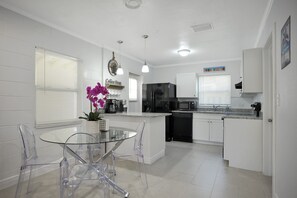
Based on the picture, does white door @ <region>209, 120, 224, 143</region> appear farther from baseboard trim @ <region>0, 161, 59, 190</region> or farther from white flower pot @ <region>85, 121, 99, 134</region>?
baseboard trim @ <region>0, 161, 59, 190</region>

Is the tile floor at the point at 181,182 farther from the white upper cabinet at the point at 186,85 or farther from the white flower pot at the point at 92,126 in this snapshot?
the white upper cabinet at the point at 186,85

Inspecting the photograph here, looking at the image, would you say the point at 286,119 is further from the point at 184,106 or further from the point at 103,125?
the point at 184,106

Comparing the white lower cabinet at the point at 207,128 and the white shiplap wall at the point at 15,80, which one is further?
the white lower cabinet at the point at 207,128

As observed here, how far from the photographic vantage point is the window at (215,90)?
5130 mm

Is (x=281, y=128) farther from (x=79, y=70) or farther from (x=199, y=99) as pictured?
(x=199, y=99)

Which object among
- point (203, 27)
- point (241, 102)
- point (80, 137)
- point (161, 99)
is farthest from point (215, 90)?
point (80, 137)

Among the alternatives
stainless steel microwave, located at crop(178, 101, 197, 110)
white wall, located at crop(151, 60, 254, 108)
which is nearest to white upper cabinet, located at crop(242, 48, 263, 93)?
white wall, located at crop(151, 60, 254, 108)

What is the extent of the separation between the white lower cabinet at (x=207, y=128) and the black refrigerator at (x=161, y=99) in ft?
→ 2.47

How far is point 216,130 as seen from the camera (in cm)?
460

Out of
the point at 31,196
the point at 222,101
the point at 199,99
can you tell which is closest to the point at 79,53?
the point at 31,196

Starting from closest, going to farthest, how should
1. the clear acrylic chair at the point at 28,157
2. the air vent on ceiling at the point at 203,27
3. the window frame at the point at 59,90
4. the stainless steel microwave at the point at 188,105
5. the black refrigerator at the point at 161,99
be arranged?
1. the clear acrylic chair at the point at 28,157
2. the window frame at the point at 59,90
3. the air vent on ceiling at the point at 203,27
4. the black refrigerator at the point at 161,99
5. the stainless steel microwave at the point at 188,105

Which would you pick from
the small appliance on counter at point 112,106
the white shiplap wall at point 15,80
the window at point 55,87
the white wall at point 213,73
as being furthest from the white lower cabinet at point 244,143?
the white shiplap wall at point 15,80

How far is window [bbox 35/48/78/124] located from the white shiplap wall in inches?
7.2

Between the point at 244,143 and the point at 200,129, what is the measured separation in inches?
74.7
